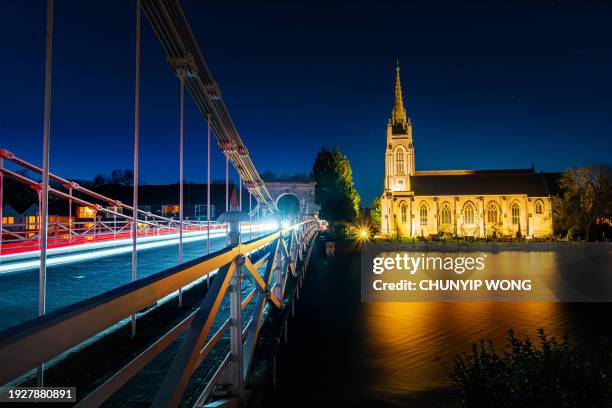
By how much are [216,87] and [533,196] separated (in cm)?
7628

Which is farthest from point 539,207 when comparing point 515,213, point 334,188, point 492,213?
point 334,188

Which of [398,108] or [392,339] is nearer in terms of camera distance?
[392,339]

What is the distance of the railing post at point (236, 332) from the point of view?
9.95ft

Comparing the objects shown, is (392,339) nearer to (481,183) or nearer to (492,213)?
(492,213)

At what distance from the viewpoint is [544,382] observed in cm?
388

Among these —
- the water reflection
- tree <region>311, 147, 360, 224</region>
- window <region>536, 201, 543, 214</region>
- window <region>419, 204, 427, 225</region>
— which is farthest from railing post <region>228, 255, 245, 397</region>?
window <region>536, 201, 543, 214</region>

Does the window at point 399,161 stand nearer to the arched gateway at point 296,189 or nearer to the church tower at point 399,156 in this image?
the church tower at point 399,156

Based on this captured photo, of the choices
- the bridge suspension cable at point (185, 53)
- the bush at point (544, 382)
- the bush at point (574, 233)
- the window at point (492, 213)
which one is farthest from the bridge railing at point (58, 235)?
the window at point (492, 213)

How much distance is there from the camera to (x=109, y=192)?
52625mm

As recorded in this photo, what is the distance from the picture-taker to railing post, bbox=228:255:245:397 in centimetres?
303

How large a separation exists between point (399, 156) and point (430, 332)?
7755cm

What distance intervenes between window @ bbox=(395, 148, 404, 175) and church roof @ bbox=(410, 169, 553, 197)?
3054 millimetres

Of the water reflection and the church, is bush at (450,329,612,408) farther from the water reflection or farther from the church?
the church

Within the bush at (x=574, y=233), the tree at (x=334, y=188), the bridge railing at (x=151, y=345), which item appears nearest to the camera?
the bridge railing at (x=151, y=345)
